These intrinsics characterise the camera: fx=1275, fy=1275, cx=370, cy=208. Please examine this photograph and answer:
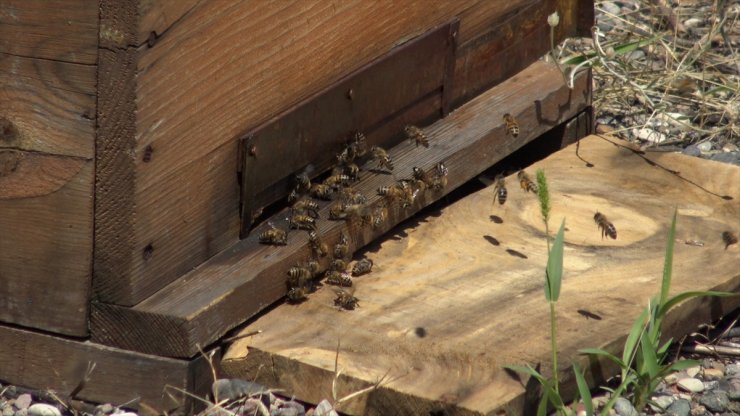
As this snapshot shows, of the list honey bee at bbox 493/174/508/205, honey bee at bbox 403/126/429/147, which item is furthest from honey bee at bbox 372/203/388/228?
honey bee at bbox 493/174/508/205

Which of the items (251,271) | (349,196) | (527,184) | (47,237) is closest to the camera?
(47,237)

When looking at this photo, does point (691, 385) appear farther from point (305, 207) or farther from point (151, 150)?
point (151, 150)

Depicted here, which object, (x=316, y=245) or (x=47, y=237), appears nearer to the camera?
(x=47, y=237)

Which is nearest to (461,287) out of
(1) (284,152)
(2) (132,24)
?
(1) (284,152)

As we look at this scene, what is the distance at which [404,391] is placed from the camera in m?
2.97

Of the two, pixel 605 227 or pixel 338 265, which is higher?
pixel 338 265

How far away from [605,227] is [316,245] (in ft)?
3.11

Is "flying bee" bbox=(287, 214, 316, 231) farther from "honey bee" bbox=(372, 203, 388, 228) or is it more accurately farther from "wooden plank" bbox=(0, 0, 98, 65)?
"wooden plank" bbox=(0, 0, 98, 65)

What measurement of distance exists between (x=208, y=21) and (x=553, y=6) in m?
1.99

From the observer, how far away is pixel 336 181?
3.68 metres

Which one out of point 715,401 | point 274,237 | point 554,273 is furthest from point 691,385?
point 274,237

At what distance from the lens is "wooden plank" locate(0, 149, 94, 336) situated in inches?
120

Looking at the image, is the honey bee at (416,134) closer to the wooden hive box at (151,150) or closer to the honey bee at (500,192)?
the honey bee at (500,192)

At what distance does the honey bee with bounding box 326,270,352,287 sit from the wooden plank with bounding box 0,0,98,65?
99cm
